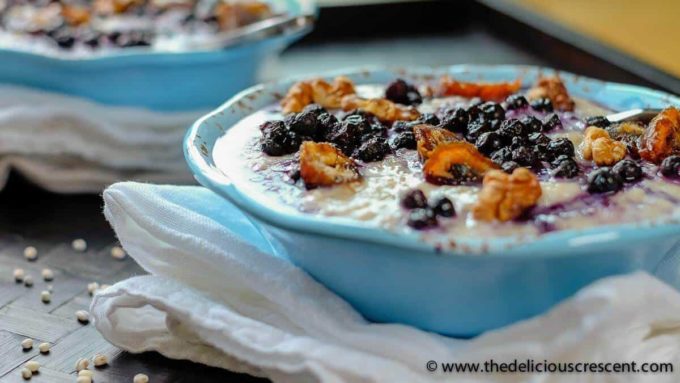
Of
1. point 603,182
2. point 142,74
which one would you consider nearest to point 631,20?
point 142,74

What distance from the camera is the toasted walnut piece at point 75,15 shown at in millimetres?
1945

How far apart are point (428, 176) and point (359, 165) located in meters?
0.10

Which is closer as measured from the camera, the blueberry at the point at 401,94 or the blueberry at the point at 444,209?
the blueberry at the point at 444,209

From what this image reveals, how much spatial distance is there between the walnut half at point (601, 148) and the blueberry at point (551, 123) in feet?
0.29

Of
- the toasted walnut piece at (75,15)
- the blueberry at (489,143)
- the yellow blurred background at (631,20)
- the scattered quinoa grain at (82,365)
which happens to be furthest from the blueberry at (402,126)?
the yellow blurred background at (631,20)

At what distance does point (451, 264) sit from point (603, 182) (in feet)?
0.68

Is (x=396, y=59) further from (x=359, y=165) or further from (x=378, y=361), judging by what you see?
(x=378, y=361)

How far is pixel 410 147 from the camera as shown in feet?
3.98

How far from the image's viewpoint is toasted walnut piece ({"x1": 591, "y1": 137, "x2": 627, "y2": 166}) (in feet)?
3.73

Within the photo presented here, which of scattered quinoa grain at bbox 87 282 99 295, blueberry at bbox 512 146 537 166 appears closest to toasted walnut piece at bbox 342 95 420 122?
blueberry at bbox 512 146 537 166

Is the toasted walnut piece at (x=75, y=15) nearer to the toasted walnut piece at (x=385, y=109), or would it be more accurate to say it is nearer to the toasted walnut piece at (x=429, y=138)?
the toasted walnut piece at (x=385, y=109)

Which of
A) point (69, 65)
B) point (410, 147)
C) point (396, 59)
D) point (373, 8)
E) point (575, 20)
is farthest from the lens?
point (575, 20)

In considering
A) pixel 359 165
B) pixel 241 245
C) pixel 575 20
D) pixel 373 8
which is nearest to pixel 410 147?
pixel 359 165

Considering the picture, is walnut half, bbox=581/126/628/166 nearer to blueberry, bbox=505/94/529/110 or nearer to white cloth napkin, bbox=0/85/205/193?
blueberry, bbox=505/94/529/110
